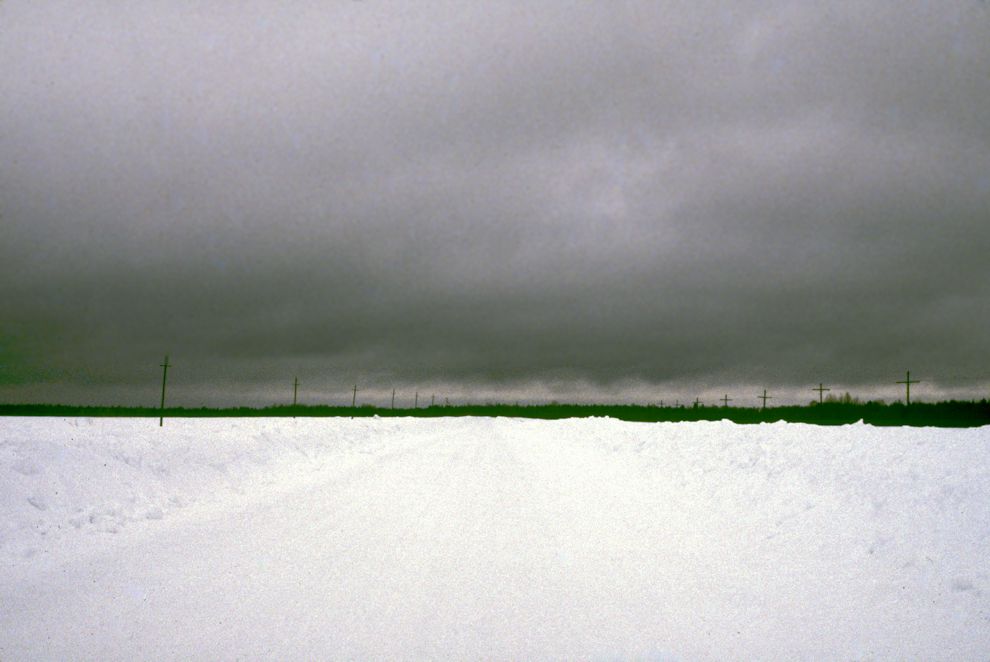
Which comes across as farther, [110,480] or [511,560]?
[110,480]

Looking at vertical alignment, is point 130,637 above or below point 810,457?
below

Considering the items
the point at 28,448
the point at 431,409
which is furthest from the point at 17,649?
the point at 431,409

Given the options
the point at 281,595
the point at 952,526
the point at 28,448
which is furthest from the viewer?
the point at 28,448

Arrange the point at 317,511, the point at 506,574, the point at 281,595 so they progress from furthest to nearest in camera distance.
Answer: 1. the point at 317,511
2. the point at 506,574
3. the point at 281,595

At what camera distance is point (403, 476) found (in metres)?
14.7

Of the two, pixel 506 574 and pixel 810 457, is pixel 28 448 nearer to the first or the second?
pixel 506 574

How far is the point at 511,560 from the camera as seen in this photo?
7.03 m

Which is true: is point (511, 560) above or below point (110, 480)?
above

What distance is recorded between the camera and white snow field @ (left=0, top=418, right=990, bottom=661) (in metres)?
4.97

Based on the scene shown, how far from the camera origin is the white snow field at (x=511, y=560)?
16.3 feet

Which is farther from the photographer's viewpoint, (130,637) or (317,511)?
(317,511)

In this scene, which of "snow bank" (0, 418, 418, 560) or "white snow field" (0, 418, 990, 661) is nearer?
"white snow field" (0, 418, 990, 661)

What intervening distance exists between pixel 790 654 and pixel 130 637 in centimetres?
513

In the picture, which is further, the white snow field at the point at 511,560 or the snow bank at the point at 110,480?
the snow bank at the point at 110,480
